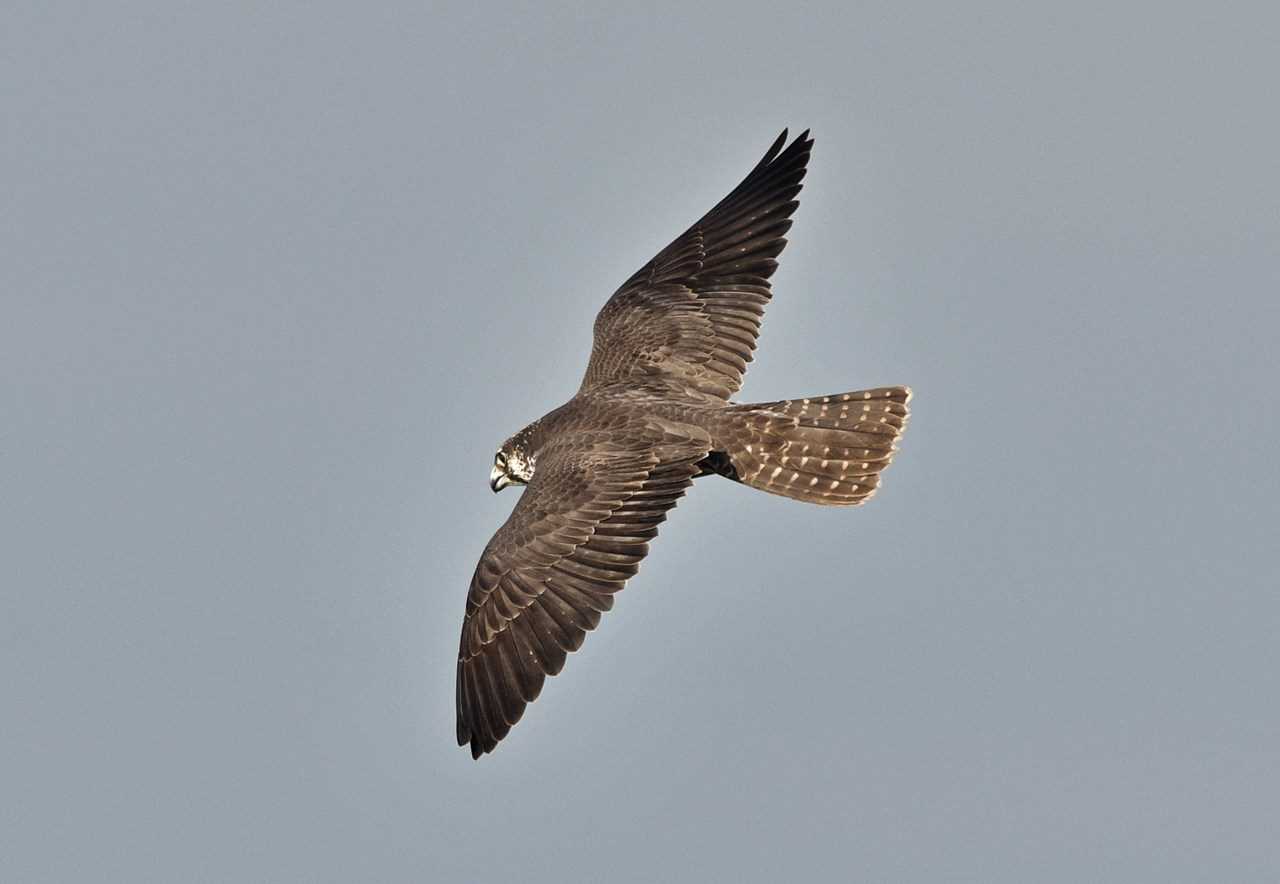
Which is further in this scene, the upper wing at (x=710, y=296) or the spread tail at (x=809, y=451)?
the upper wing at (x=710, y=296)

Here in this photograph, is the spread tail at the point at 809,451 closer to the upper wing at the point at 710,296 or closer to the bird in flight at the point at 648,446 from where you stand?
the bird in flight at the point at 648,446

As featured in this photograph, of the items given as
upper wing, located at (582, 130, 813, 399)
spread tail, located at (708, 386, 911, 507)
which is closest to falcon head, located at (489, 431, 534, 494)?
upper wing, located at (582, 130, 813, 399)

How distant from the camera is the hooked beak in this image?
53.6ft

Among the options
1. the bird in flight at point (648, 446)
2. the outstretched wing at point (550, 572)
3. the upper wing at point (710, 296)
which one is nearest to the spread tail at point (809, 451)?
the bird in flight at point (648, 446)

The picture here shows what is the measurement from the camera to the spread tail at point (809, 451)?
1509 cm

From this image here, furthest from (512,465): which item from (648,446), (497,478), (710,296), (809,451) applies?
(809,451)

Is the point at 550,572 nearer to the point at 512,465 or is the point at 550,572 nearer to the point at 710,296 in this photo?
the point at 512,465

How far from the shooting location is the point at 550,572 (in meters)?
14.0

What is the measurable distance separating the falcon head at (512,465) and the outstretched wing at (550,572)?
122 cm

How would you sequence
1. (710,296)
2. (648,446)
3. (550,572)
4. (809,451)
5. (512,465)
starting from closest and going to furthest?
(550,572), (648,446), (809,451), (512,465), (710,296)

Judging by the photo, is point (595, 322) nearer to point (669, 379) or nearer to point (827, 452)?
point (669, 379)

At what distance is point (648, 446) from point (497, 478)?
75.7 inches

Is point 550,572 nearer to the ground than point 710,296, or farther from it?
nearer to the ground

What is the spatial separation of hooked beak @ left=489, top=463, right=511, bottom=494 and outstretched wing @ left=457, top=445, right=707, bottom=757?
5.27ft
